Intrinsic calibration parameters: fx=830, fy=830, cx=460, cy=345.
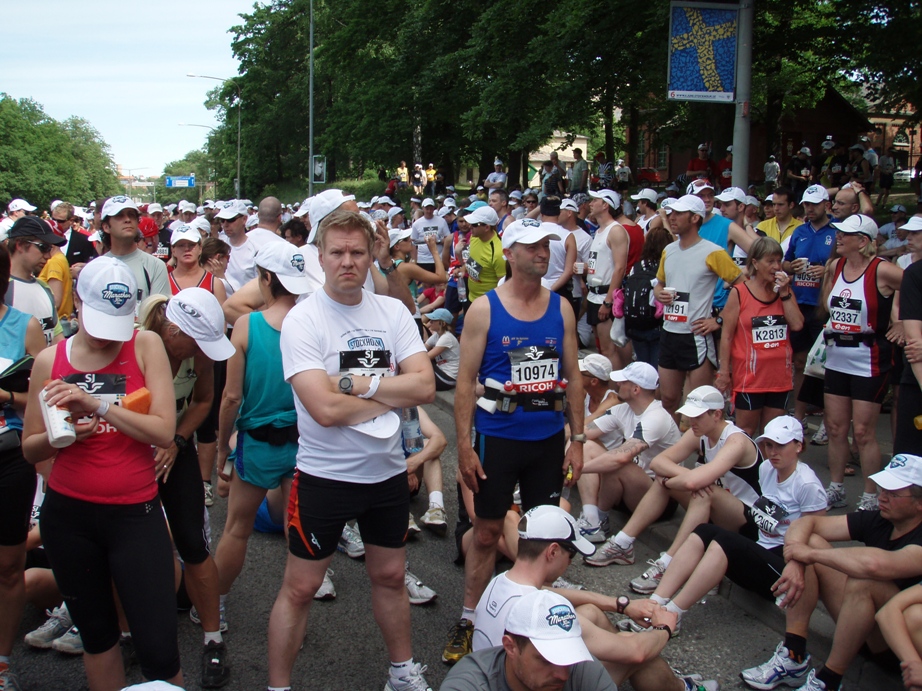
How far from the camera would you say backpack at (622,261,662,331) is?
7453mm

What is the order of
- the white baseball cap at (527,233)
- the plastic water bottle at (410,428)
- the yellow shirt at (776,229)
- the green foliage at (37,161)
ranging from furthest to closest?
the green foliage at (37,161) < the yellow shirt at (776,229) < the plastic water bottle at (410,428) < the white baseball cap at (527,233)

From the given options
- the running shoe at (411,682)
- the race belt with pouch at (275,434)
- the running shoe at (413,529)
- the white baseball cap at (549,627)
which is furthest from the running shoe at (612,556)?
the white baseball cap at (549,627)

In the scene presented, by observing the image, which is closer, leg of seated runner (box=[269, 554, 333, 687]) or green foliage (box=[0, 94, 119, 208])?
leg of seated runner (box=[269, 554, 333, 687])

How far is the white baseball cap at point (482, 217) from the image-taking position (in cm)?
830

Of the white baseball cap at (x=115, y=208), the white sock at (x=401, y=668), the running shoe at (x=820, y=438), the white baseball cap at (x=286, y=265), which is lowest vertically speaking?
the white sock at (x=401, y=668)

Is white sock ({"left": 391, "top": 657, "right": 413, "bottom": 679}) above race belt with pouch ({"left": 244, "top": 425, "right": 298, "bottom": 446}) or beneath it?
beneath

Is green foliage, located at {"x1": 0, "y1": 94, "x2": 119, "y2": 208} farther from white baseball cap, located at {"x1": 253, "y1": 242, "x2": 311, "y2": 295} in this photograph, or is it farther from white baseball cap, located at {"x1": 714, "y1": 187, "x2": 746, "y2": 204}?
white baseball cap, located at {"x1": 253, "y1": 242, "x2": 311, "y2": 295}

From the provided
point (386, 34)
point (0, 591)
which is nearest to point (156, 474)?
point (0, 591)

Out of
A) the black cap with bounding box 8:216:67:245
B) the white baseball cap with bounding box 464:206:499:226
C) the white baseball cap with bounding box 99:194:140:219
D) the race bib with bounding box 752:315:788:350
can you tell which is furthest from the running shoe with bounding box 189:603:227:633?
the white baseball cap with bounding box 464:206:499:226

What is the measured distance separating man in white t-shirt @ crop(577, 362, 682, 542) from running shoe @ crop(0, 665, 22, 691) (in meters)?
3.34

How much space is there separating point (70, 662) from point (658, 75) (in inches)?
573

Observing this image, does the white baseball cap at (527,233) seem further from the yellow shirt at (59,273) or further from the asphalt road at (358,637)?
the yellow shirt at (59,273)

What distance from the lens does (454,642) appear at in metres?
4.10

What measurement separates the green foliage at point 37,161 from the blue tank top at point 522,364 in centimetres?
7158
